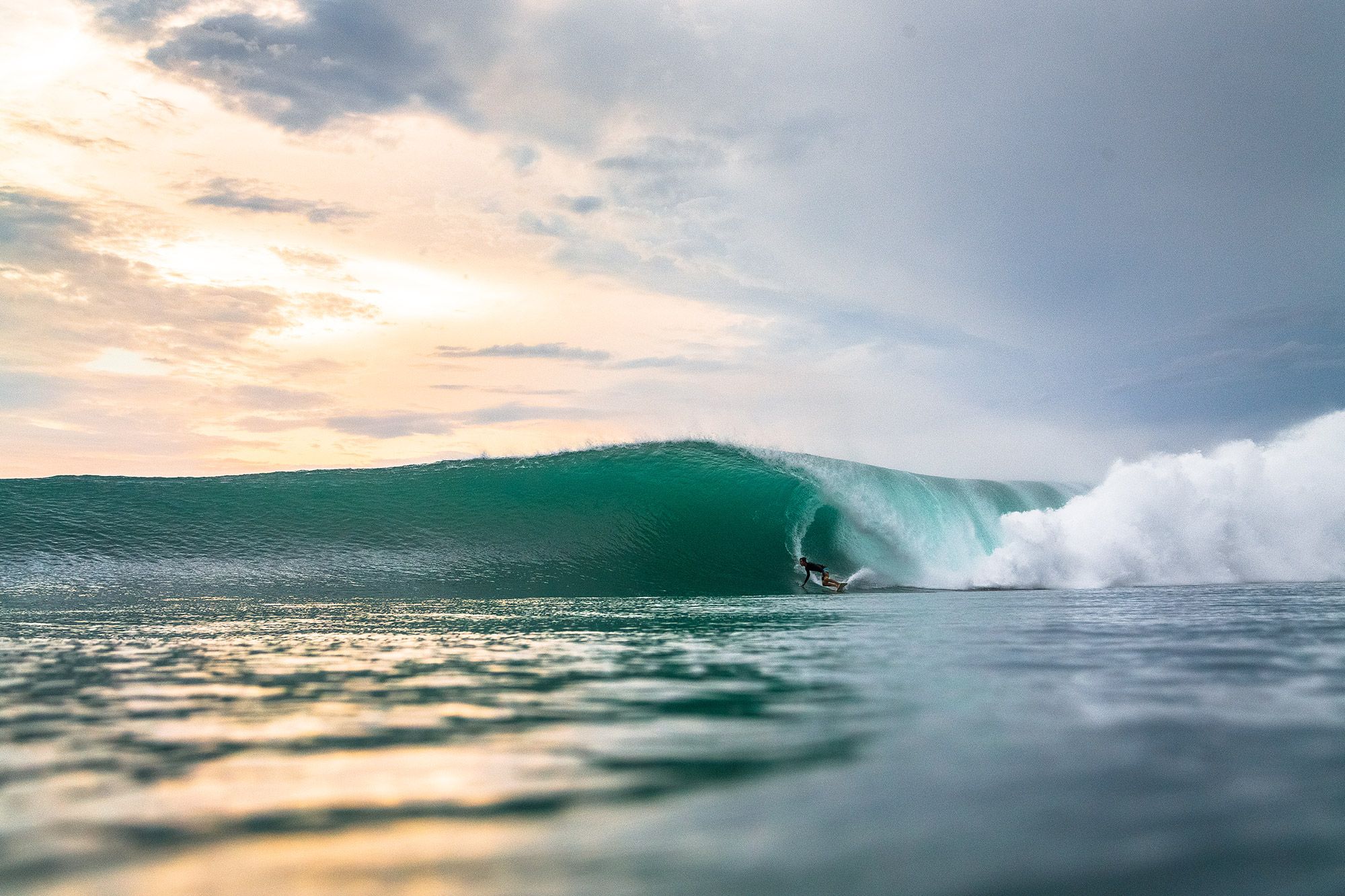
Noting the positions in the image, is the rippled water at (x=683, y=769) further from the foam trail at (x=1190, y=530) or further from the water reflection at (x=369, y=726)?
the foam trail at (x=1190, y=530)

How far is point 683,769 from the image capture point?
2457 mm

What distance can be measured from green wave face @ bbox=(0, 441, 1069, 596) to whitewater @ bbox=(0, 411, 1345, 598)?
0.05m

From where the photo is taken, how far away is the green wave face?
49.1 ft

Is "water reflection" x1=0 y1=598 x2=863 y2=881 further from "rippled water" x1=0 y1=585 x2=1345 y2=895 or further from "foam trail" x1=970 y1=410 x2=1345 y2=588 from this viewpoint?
"foam trail" x1=970 y1=410 x2=1345 y2=588

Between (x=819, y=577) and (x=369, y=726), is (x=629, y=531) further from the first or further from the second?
(x=369, y=726)

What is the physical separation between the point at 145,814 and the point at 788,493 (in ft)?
55.8

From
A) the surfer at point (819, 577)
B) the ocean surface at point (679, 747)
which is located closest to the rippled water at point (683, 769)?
the ocean surface at point (679, 747)

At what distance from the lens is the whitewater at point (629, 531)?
15211 millimetres

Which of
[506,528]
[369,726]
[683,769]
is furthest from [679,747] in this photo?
[506,528]

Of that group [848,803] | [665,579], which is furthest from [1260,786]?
[665,579]

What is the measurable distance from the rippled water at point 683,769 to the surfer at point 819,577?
31.2ft

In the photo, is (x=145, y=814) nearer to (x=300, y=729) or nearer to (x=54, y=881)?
(x=54, y=881)

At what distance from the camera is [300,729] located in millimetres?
3160

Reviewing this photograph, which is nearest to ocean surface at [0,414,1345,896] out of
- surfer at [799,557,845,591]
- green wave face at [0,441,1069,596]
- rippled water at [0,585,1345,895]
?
rippled water at [0,585,1345,895]
